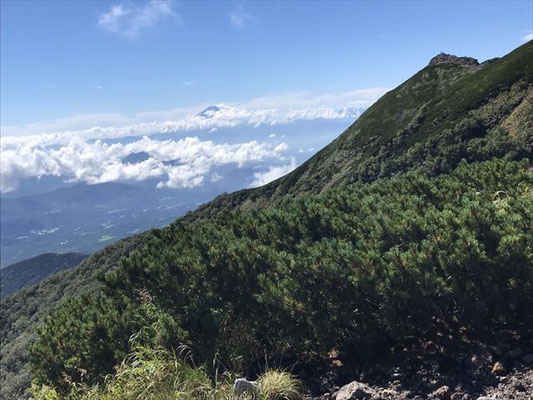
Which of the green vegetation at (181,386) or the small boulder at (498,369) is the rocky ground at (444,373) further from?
the green vegetation at (181,386)

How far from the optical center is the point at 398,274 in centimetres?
813

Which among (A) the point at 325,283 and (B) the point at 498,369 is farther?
(A) the point at 325,283

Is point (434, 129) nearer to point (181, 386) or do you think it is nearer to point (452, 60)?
point (452, 60)

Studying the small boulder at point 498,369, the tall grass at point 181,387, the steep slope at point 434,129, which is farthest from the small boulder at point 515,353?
the steep slope at point 434,129

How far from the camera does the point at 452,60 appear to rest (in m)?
114

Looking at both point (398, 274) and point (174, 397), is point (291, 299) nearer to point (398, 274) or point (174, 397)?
point (398, 274)

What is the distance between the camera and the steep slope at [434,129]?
57750 millimetres

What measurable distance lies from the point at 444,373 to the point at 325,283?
2688mm

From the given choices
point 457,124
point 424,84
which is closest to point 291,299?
point 457,124

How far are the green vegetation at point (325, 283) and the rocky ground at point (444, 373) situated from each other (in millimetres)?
355

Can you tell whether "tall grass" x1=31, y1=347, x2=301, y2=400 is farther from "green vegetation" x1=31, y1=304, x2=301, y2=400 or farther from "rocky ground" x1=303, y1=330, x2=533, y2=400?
"rocky ground" x1=303, y1=330, x2=533, y2=400

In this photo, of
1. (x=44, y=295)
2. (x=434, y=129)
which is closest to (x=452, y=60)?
(x=434, y=129)

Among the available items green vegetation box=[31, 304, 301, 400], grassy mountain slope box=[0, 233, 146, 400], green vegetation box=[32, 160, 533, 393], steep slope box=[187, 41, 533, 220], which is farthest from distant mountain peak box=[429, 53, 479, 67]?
green vegetation box=[31, 304, 301, 400]

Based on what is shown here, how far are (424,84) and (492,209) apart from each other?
10598 cm
